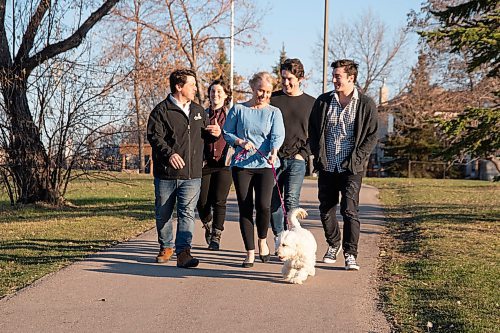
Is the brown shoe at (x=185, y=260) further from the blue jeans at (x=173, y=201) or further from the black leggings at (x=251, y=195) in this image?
the black leggings at (x=251, y=195)

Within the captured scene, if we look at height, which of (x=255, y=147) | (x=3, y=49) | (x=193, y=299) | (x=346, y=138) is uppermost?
(x=3, y=49)

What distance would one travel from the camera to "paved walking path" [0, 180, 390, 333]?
18.7 ft

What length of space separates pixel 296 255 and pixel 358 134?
160cm

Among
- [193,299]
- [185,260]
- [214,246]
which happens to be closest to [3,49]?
[214,246]

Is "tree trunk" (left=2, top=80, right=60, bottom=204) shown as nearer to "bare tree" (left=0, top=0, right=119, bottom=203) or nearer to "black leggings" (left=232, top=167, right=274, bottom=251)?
"bare tree" (left=0, top=0, right=119, bottom=203)

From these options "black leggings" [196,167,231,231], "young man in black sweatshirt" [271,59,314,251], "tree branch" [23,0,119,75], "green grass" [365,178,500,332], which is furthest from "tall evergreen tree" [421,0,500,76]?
"tree branch" [23,0,119,75]

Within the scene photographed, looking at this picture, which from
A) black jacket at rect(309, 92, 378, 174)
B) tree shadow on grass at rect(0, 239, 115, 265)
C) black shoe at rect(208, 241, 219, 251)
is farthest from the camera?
black shoe at rect(208, 241, 219, 251)

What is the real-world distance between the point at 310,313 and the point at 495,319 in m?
1.44

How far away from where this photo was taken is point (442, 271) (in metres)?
7.84

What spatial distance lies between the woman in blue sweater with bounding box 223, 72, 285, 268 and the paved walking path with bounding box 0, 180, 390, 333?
608mm

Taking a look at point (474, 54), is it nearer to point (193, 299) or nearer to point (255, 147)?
point (255, 147)

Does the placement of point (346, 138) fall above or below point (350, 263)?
above

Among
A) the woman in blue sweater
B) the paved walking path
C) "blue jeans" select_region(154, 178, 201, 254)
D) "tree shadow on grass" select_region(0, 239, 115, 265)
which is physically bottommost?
the paved walking path

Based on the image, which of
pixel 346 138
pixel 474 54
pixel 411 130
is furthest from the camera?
pixel 411 130
